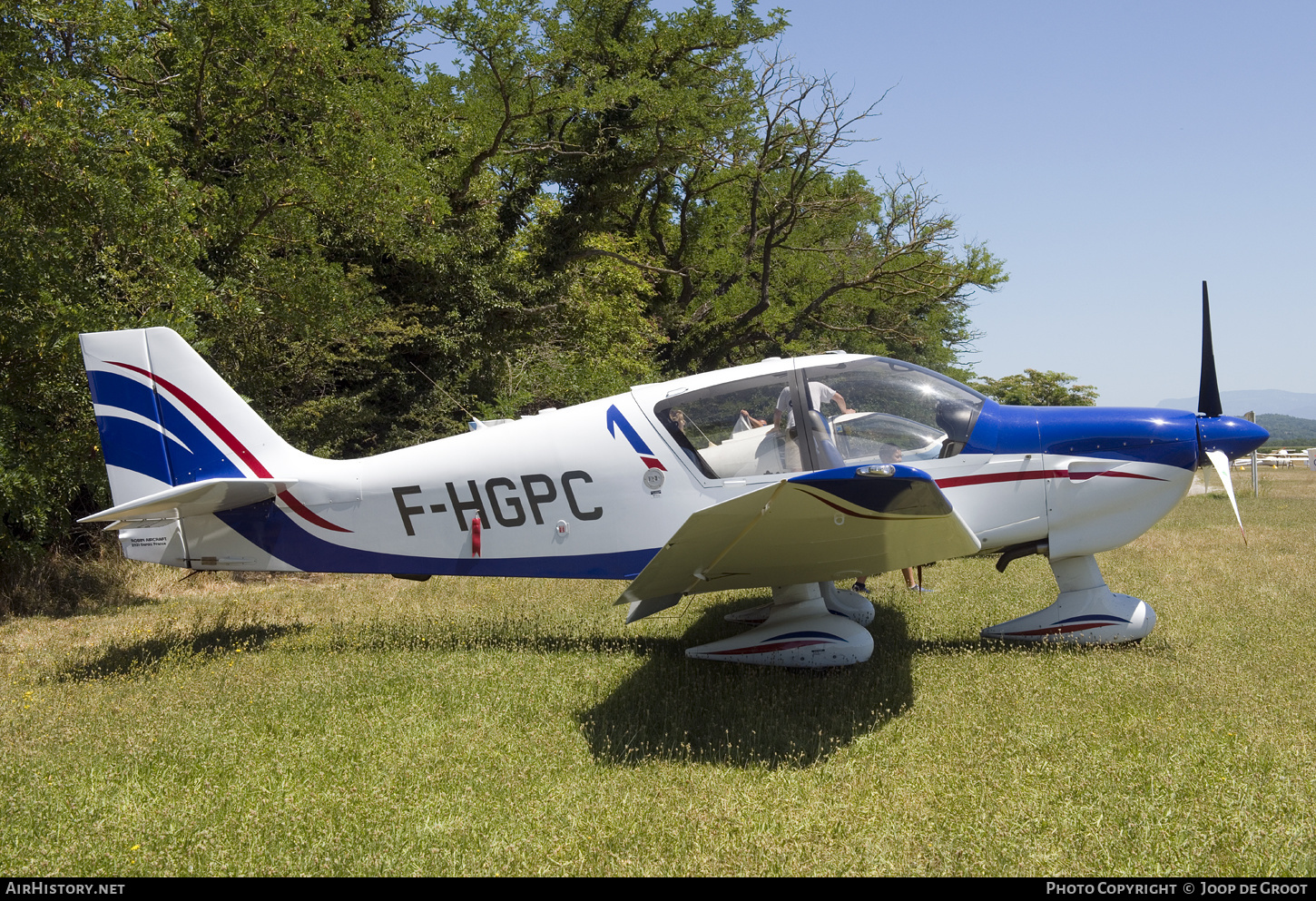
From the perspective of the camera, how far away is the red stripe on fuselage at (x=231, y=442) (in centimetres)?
636

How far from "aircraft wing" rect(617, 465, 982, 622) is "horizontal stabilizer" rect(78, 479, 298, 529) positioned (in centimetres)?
319

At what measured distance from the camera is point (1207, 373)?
623 cm

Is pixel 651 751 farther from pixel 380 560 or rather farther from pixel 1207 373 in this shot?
pixel 1207 373

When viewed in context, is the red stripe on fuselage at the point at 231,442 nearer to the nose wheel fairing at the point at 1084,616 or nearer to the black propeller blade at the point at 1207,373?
the nose wheel fairing at the point at 1084,616

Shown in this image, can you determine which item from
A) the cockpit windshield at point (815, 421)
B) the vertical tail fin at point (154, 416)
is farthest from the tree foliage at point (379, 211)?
the cockpit windshield at point (815, 421)

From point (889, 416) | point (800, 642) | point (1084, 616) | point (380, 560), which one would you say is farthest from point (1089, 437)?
point (380, 560)

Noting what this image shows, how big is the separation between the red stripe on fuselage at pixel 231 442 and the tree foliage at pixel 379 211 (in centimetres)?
242

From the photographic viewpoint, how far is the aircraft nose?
19.0 feet

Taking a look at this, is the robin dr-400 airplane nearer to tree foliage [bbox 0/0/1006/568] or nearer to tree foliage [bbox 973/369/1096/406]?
tree foliage [bbox 0/0/1006/568]

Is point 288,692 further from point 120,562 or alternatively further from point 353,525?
point 120,562

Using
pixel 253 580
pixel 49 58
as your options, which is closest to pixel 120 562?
pixel 253 580

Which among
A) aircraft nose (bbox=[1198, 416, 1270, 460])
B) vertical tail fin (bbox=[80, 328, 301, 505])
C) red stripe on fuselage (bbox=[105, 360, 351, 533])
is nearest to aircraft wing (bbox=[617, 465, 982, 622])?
aircraft nose (bbox=[1198, 416, 1270, 460])

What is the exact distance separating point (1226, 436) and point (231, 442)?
742cm
